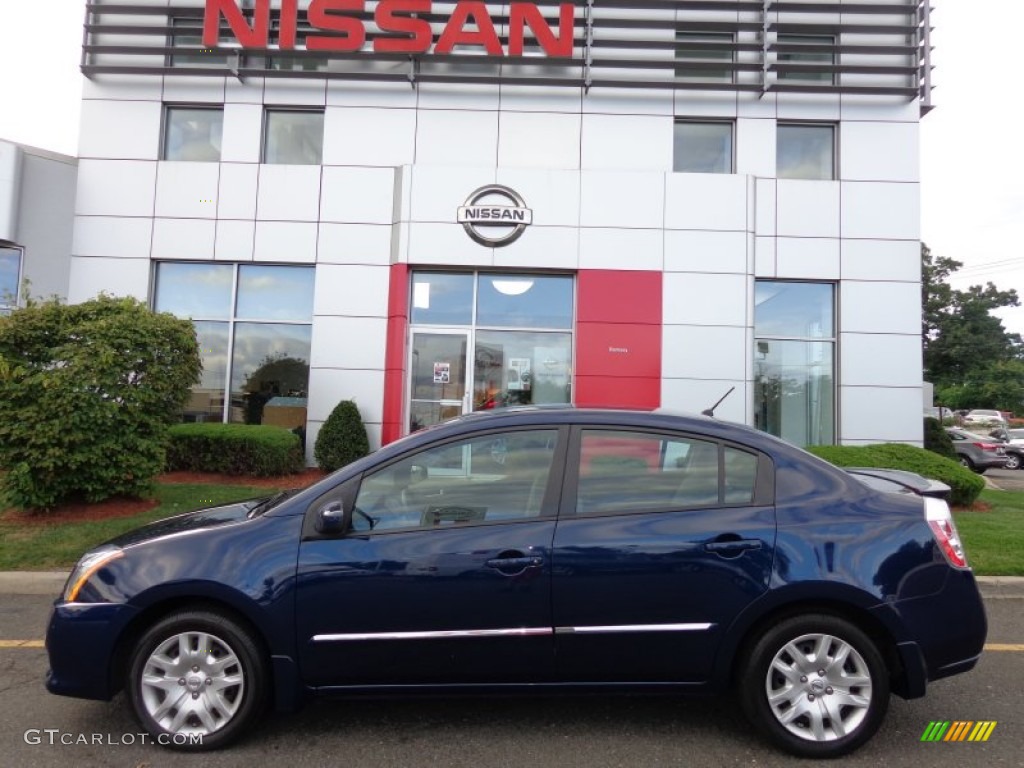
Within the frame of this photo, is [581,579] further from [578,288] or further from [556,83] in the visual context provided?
[556,83]

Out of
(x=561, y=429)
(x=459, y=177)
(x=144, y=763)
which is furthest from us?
(x=459, y=177)

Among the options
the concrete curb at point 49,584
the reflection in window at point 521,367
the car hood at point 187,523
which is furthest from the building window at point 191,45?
the car hood at point 187,523

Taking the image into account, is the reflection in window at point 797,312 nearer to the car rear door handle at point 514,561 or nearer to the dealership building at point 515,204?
the dealership building at point 515,204

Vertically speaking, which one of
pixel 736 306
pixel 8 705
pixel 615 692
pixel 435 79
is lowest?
pixel 8 705

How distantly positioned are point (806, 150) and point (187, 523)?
12154mm

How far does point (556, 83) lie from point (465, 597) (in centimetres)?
1064

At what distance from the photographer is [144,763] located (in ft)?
9.79

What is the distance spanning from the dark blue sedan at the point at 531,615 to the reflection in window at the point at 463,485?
68 mm

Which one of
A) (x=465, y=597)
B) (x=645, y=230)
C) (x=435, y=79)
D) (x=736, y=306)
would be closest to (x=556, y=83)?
(x=435, y=79)

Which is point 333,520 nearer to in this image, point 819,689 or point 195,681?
point 195,681

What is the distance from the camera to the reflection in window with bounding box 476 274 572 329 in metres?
11.5

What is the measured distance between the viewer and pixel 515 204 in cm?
1130

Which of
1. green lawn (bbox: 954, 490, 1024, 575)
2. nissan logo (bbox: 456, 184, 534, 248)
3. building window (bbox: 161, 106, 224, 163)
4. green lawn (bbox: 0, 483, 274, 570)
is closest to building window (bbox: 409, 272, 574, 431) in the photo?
nissan logo (bbox: 456, 184, 534, 248)

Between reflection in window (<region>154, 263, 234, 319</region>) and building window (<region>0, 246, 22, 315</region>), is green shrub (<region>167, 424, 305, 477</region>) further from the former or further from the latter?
building window (<region>0, 246, 22, 315</region>)
